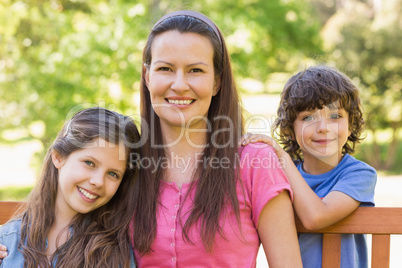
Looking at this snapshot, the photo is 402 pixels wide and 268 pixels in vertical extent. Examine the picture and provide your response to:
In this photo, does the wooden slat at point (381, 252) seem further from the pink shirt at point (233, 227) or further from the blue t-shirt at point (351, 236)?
the pink shirt at point (233, 227)

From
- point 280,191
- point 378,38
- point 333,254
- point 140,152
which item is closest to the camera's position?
point 280,191

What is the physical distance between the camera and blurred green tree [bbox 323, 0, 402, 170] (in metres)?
11.5

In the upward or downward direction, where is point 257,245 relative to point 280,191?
downward

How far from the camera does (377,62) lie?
37.6ft

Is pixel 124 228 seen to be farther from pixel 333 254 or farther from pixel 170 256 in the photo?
pixel 333 254

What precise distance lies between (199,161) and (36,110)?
5.88 meters

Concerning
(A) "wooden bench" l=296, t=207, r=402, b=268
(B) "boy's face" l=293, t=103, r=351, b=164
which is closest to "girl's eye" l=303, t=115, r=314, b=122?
(B) "boy's face" l=293, t=103, r=351, b=164

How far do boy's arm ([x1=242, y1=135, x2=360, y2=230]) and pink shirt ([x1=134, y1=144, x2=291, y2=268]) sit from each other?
9cm

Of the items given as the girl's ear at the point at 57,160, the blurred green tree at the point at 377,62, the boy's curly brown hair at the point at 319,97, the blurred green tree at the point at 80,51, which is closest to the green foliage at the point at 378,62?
the blurred green tree at the point at 377,62

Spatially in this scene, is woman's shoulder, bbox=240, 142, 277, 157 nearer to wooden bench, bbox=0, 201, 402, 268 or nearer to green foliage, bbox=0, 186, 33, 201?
wooden bench, bbox=0, 201, 402, 268

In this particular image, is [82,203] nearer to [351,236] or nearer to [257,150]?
[257,150]

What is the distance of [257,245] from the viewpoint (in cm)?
230

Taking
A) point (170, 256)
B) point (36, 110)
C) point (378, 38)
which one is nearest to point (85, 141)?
point (170, 256)

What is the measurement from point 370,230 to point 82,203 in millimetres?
1430
